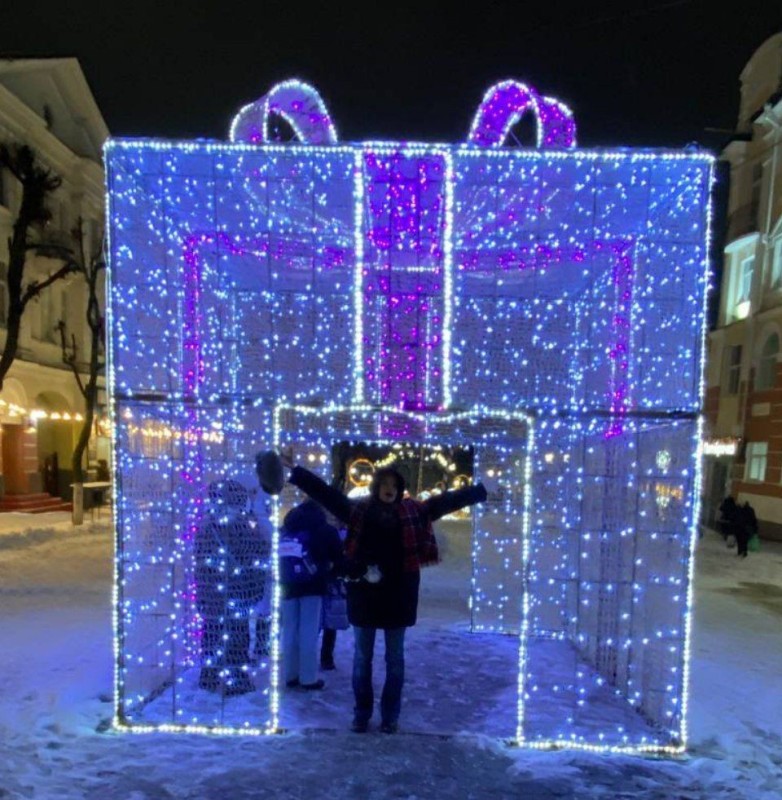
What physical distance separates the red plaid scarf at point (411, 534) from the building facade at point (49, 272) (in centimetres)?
1620

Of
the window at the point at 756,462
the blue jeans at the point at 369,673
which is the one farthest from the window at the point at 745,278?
the blue jeans at the point at 369,673

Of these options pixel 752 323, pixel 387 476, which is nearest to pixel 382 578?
pixel 387 476

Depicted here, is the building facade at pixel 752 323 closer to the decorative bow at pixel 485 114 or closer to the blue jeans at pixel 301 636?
the blue jeans at pixel 301 636

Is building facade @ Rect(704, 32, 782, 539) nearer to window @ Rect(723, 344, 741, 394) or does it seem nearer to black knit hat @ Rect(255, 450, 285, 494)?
window @ Rect(723, 344, 741, 394)

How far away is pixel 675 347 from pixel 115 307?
11.7ft

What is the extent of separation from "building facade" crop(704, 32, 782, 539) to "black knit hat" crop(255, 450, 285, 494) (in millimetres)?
16730

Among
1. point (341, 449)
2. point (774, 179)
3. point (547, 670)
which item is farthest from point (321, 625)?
point (774, 179)

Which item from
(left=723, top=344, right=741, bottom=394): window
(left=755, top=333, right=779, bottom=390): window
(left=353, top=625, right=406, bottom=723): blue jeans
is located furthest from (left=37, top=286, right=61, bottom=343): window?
(left=723, top=344, right=741, bottom=394): window

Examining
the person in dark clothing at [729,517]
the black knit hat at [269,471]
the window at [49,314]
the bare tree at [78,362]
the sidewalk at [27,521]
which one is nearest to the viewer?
the black knit hat at [269,471]

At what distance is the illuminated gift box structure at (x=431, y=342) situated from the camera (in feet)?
13.8

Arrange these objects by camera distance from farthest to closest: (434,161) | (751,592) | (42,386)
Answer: (42,386), (751,592), (434,161)

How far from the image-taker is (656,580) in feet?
14.9

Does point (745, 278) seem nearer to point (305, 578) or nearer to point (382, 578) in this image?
point (305, 578)

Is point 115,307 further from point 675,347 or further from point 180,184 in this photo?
point 675,347
